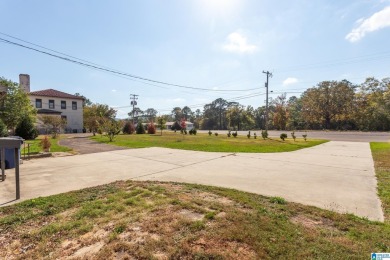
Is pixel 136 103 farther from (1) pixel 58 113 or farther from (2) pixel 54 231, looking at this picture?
(2) pixel 54 231

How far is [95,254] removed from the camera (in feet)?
9.34

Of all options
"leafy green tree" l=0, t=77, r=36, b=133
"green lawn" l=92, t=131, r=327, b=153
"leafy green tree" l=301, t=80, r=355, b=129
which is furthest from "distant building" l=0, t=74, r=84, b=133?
"leafy green tree" l=301, t=80, r=355, b=129

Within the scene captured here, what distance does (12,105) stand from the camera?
21250 mm

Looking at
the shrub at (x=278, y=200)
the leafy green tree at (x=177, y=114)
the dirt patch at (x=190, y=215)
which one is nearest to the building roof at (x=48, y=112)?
the dirt patch at (x=190, y=215)

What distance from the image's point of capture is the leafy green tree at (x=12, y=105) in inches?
813

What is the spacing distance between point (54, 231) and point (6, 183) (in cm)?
418

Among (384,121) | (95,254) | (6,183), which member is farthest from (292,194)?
(384,121)

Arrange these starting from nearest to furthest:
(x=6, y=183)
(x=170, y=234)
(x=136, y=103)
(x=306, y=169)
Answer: (x=170, y=234) → (x=6, y=183) → (x=306, y=169) → (x=136, y=103)

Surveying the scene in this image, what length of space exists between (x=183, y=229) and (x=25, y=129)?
2759 cm

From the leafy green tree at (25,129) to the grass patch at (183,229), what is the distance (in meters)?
24.3

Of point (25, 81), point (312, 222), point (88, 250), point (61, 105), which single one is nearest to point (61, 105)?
point (61, 105)

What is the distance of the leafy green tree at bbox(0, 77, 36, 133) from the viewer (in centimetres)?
2066

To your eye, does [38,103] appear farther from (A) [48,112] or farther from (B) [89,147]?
(B) [89,147]

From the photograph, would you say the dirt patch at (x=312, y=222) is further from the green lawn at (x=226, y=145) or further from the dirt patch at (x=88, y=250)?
the green lawn at (x=226, y=145)
